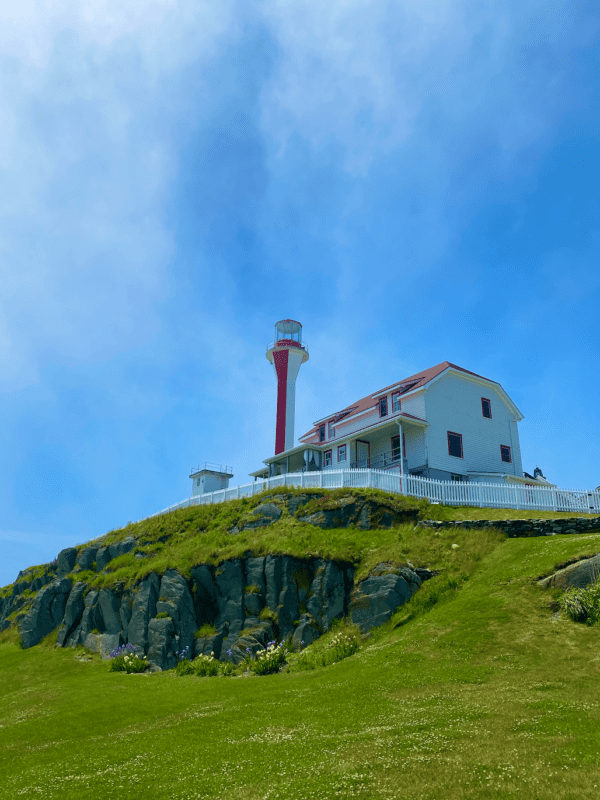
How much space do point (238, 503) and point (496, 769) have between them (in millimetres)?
25415

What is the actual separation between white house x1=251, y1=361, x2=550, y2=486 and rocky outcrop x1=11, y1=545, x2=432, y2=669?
1391 cm

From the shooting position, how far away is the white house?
124 feet

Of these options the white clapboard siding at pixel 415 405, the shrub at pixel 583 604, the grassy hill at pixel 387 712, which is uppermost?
the white clapboard siding at pixel 415 405

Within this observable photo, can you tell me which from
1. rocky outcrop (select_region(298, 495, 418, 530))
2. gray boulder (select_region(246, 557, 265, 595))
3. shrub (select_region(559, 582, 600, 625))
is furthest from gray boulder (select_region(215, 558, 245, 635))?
shrub (select_region(559, 582, 600, 625))

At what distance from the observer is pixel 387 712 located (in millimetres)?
11922

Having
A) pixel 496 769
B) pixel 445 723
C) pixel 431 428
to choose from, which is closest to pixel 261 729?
pixel 445 723

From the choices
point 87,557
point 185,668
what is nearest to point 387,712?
point 185,668

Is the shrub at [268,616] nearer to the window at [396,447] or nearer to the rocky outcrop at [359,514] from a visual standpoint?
the rocky outcrop at [359,514]

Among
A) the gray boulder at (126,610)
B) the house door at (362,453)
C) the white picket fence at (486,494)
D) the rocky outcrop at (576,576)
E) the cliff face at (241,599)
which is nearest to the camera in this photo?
the rocky outcrop at (576,576)

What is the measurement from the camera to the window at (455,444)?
38.8 meters

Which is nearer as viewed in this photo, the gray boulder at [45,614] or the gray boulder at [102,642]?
the gray boulder at [102,642]

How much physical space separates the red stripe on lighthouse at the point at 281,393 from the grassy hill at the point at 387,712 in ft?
93.6

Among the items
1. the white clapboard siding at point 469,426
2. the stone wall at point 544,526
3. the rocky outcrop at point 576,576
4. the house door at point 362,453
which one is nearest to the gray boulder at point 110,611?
the stone wall at point 544,526

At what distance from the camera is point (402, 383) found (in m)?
42.6
